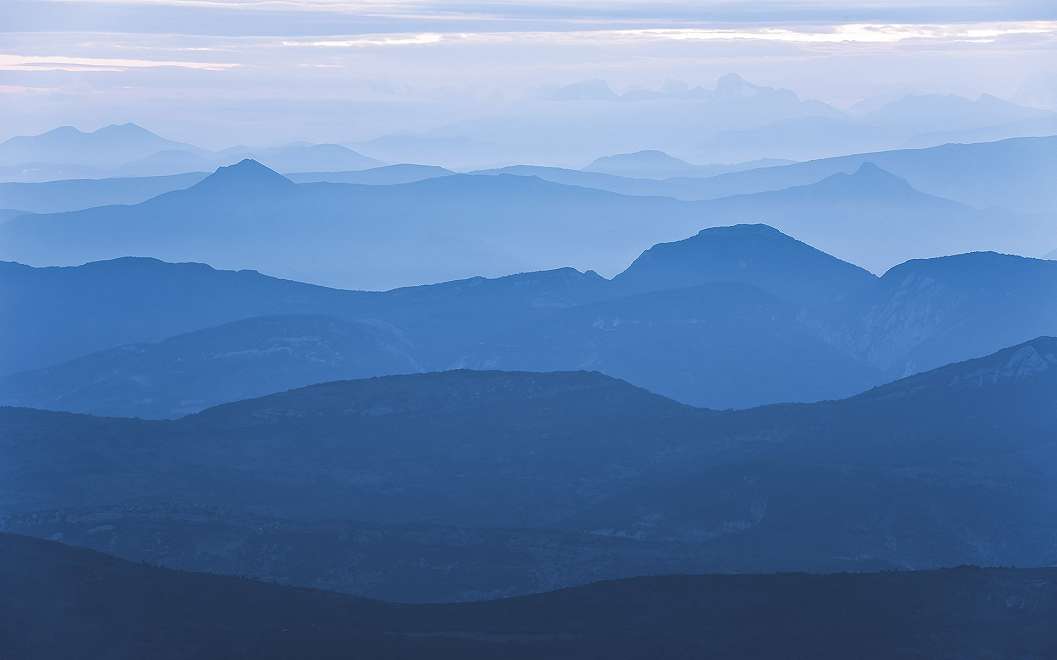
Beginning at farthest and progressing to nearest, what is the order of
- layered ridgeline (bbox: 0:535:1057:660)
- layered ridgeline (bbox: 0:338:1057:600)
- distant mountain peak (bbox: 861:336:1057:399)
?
distant mountain peak (bbox: 861:336:1057:399) < layered ridgeline (bbox: 0:338:1057:600) < layered ridgeline (bbox: 0:535:1057:660)

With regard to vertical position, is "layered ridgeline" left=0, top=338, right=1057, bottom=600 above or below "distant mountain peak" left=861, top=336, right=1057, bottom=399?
below

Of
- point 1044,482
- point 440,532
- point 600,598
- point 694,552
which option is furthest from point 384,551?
point 1044,482

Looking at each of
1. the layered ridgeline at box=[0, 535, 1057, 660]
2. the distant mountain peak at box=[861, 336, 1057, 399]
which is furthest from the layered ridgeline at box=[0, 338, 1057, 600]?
the layered ridgeline at box=[0, 535, 1057, 660]

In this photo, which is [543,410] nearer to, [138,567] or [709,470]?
[709,470]

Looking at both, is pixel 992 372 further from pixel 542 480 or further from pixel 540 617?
pixel 540 617

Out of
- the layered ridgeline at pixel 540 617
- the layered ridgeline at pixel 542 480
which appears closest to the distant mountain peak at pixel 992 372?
the layered ridgeline at pixel 542 480

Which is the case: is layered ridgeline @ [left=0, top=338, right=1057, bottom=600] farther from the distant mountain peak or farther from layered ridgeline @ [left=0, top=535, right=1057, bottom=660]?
layered ridgeline @ [left=0, top=535, right=1057, bottom=660]
